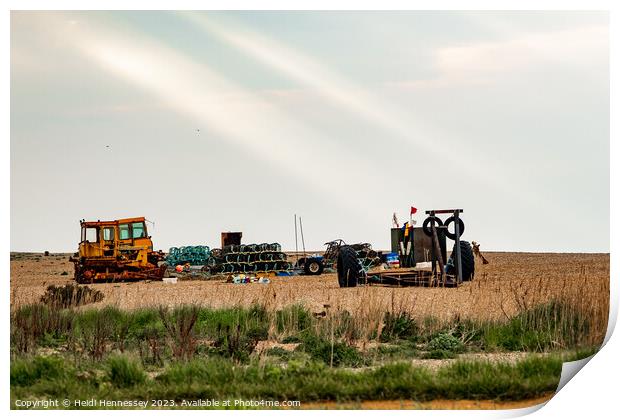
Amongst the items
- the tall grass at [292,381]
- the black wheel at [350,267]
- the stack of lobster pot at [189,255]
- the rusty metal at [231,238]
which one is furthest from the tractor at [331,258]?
the tall grass at [292,381]

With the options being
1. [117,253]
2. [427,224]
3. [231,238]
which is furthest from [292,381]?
[231,238]

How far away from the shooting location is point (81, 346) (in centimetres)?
1259

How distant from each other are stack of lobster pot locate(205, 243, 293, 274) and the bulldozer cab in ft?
11.4

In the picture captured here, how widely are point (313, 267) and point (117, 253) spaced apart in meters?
6.21

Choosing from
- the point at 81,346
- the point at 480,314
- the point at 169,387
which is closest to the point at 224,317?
the point at 81,346

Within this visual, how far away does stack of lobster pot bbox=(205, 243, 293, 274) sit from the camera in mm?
31766

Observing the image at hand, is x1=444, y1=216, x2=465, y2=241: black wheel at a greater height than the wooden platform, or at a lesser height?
greater

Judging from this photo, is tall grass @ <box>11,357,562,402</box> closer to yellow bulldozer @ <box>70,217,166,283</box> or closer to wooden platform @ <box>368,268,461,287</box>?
wooden platform @ <box>368,268,461,287</box>

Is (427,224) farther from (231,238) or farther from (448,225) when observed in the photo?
(231,238)

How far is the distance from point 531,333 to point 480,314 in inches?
51.0

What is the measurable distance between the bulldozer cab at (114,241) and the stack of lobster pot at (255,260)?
3479mm

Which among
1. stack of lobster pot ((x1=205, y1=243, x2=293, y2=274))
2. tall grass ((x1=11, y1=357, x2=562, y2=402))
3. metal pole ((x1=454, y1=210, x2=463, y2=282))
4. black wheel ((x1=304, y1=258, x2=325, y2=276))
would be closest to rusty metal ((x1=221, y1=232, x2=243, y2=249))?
stack of lobster pot ((x1=205, y1=243, x2=293, y2=274))

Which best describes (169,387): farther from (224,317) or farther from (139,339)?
(224,317)

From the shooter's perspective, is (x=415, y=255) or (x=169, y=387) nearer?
(x=169, y=387)
